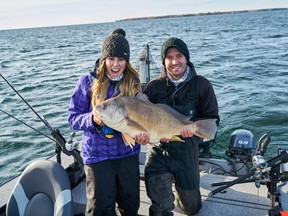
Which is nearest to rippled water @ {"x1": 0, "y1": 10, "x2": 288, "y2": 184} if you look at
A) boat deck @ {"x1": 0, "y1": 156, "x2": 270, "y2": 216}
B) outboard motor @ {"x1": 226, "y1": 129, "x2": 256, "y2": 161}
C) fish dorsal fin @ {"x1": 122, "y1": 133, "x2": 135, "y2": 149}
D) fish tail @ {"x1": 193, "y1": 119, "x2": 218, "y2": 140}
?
outboard motor @ {"x1": 226, "y1": 129, "x2": 256, "y2": 161}

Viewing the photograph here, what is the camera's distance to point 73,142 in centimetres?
412

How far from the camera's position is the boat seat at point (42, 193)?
11.6ft

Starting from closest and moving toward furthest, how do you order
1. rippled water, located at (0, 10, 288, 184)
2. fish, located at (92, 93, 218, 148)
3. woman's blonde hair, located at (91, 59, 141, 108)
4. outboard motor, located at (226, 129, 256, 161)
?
fish, located at (92, 93, 218, 148) → woman's blonde hair, located at (91, 59, 141, 108) → outboard motor, located at (226, 129, 256, 161) → rippled water, located at (0, 10, 288, 184)

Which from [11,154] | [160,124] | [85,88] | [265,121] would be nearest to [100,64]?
[85,88]

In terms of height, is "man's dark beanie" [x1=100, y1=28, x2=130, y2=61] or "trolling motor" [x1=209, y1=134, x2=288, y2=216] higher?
Answer: "man's dark beanie" [x1=100, y1=28, x2=130, y2=61]

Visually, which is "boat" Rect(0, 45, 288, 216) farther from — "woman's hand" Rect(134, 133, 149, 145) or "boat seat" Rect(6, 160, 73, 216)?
"woman's hand" Rect(134, 133, 149, 145)

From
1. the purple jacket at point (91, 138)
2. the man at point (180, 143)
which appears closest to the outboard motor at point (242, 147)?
the man at point (180, 143)

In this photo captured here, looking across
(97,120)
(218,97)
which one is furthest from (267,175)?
(218,97)

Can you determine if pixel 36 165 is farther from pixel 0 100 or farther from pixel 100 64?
pixel 0 100

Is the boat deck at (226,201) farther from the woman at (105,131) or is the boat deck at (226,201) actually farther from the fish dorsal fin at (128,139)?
the fish dorsal fin at (128,139)

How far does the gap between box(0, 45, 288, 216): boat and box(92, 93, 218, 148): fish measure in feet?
2.17

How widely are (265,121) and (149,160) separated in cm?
749

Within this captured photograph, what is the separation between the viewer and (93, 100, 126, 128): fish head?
337cm

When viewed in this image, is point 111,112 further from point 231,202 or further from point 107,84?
point 231,202
